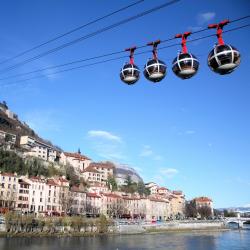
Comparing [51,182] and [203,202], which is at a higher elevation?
[203,202]

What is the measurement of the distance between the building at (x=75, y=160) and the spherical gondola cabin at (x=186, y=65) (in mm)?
94731

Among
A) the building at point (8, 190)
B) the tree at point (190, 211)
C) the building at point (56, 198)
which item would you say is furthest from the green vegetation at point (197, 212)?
the building at point (8, 190)

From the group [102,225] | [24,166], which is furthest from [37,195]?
[102,225]

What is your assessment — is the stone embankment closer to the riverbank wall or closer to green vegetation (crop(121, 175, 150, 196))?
the riverbank wall

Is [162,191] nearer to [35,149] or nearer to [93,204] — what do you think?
[93,204]

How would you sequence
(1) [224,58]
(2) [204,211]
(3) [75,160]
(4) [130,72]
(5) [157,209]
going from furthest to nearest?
1. (2) [204,211]
2. (5) [157,209]
3. (3) [75,160]
4. (4) [130,72]
5. (1) [224,58]

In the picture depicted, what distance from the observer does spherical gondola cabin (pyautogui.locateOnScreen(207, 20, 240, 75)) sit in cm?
855

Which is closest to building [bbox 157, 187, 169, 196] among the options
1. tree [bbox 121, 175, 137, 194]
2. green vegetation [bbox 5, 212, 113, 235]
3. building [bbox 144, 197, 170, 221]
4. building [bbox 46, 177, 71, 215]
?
building [bbox 144, 197, 170, 221]

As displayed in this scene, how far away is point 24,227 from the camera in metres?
52.2

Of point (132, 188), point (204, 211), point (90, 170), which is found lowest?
point (204, 211)

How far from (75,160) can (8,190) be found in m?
44.0

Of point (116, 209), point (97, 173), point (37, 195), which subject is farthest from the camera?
point (97, 173)

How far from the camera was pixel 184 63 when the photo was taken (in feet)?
30.3

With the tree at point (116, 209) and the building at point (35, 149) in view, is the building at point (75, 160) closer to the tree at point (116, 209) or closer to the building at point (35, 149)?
the building at point (35, 149)
